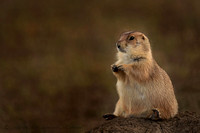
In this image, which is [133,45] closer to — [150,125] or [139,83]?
[139,83]

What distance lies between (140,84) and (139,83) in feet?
0.06

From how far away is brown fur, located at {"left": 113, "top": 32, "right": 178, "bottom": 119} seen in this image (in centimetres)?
600

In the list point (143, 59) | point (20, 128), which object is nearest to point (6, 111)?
point (20, 128)

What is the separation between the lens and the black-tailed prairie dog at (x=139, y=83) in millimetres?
6004

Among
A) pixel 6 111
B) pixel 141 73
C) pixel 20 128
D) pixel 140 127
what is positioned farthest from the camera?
pixel 6 111

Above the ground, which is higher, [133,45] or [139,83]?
[133,45]

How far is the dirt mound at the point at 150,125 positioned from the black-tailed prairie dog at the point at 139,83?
7.0 inches

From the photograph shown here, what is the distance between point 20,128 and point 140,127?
3.58m

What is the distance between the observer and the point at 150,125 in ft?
18.7

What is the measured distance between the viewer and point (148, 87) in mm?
6043

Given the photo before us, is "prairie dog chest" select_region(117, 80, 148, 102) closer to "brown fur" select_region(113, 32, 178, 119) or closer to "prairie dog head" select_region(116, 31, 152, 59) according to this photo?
"brown fur" select_region(113, 32, 178, 119)

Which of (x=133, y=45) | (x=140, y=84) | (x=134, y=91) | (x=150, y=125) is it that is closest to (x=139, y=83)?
(x=140, y=84)

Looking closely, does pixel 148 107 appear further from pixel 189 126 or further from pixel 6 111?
pixel 6 111

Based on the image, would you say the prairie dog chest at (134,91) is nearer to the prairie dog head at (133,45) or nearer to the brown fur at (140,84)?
the brown fur at (140,84)
